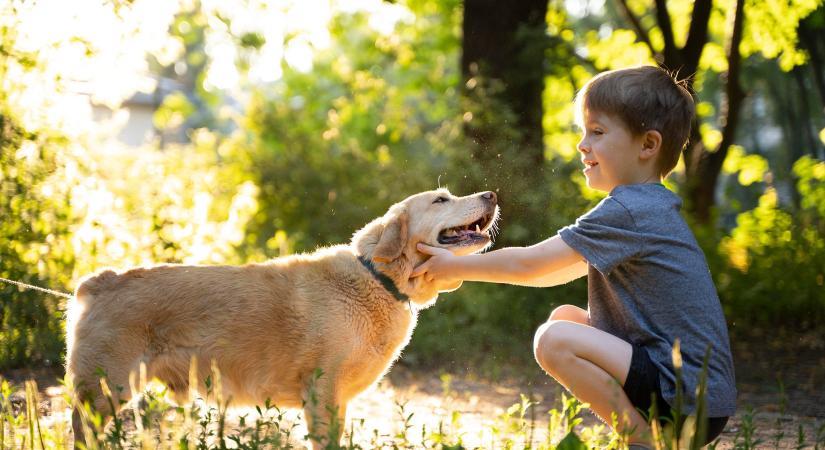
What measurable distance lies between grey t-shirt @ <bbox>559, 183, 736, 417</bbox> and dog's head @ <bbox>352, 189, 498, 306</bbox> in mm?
1141

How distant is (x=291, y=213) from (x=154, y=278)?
675 cm

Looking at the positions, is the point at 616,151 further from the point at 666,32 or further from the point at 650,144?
the point at 666,32

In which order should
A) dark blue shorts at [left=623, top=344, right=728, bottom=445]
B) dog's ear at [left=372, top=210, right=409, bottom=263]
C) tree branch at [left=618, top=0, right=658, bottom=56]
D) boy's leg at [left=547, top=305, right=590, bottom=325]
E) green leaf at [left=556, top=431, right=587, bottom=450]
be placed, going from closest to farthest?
green leaf at [left=556, top=431, right=587, bottom=450] → dark blue shorts at [left=623, top=344, right=728, bottom=445] → boy's leg at [left=547, top=305, right=590, bottom=325] → dog's ear at [left=372, top=210, right=409, bottom=263] → tree branch at [left=618, top=0, right=658, bottom=56]

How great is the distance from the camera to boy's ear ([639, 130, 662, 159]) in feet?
12.5

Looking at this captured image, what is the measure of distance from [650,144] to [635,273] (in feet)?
1.92

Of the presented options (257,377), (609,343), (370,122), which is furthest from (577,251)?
(370,122)

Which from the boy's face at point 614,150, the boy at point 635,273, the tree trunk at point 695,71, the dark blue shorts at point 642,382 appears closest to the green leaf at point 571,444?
the boy at point 635,273

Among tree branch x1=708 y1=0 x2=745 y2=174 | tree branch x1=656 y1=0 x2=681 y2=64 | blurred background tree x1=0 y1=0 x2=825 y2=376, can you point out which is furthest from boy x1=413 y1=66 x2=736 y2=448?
tree branch x1=708 y1=0 x2=745 y2=174

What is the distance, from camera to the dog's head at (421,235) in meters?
4.75

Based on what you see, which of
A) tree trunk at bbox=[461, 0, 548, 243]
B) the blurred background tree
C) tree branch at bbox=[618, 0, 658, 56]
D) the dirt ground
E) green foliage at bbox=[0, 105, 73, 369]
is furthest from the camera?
tree branch at bbox=[618, 0, 658, 56]

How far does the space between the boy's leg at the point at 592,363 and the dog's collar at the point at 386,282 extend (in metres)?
1.22

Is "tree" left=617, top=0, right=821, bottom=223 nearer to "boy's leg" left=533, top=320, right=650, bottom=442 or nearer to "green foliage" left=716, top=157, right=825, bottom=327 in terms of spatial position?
"green foliage" left=716, top=157, right=825, bottom=327

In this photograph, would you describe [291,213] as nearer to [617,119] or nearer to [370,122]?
[617,119]

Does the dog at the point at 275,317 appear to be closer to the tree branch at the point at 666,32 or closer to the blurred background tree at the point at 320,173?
the blurred background tree at the point at 320,173
